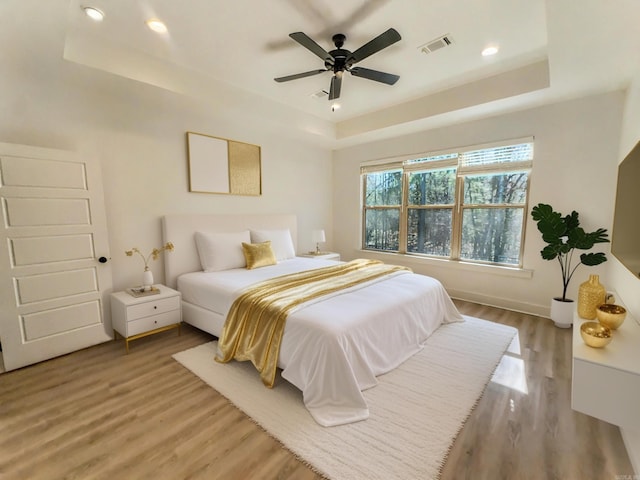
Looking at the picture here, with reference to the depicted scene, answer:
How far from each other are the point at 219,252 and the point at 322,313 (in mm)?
1879

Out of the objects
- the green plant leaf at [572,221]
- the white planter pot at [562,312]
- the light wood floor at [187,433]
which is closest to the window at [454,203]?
the green plant leaf at [572,221]

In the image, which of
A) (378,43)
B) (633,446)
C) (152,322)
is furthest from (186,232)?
(633,446)

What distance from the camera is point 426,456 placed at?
147 cm

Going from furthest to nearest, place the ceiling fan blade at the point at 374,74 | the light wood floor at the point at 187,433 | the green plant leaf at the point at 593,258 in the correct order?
1. the green plant leaf at the point at 593,258
2. the ceiling fan blade at the point at 374,74
3. the light wood floor at the point at 187,433

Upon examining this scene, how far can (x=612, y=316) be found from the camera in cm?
162

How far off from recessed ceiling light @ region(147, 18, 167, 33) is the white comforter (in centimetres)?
227

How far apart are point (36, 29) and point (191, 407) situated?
2.81 m

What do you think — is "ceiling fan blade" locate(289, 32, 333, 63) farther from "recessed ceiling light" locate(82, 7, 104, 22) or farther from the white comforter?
the white comforter

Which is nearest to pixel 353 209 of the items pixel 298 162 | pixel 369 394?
pixel 298 162

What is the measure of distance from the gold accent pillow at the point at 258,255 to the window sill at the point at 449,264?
2.10 meters

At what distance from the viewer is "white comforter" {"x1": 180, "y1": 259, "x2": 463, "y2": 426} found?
1.76 metres

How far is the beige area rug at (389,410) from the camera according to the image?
1.44m

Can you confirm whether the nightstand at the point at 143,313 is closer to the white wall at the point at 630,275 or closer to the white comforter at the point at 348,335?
the white comforter at the point at 348,335

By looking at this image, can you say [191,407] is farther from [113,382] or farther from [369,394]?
[369,394]
